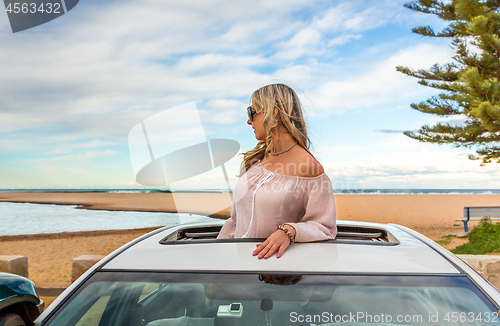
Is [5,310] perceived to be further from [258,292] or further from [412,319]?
[412,319]

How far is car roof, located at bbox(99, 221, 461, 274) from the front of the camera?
1382mm

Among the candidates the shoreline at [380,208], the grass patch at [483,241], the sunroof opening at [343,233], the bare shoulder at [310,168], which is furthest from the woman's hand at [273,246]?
the shoreline at [380,208]

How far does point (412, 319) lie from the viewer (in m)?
1.39

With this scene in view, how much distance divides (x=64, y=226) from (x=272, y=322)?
21096mm

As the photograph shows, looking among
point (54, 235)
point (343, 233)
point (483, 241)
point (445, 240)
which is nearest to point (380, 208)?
point (445, 240)

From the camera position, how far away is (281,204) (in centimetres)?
199

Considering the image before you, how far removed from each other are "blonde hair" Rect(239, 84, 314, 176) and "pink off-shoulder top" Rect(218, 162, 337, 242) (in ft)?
0.88

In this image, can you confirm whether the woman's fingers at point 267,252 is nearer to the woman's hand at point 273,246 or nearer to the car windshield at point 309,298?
the woman's hand at point 273,246

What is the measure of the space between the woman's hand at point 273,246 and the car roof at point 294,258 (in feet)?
0.08

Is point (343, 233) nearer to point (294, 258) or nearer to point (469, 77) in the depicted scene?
point (294, 258)

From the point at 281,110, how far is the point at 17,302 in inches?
76.2

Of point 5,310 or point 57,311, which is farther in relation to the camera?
point 5,310

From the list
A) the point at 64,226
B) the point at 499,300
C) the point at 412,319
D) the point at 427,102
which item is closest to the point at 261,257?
the point at 412,319

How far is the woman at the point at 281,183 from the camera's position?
1.90m
